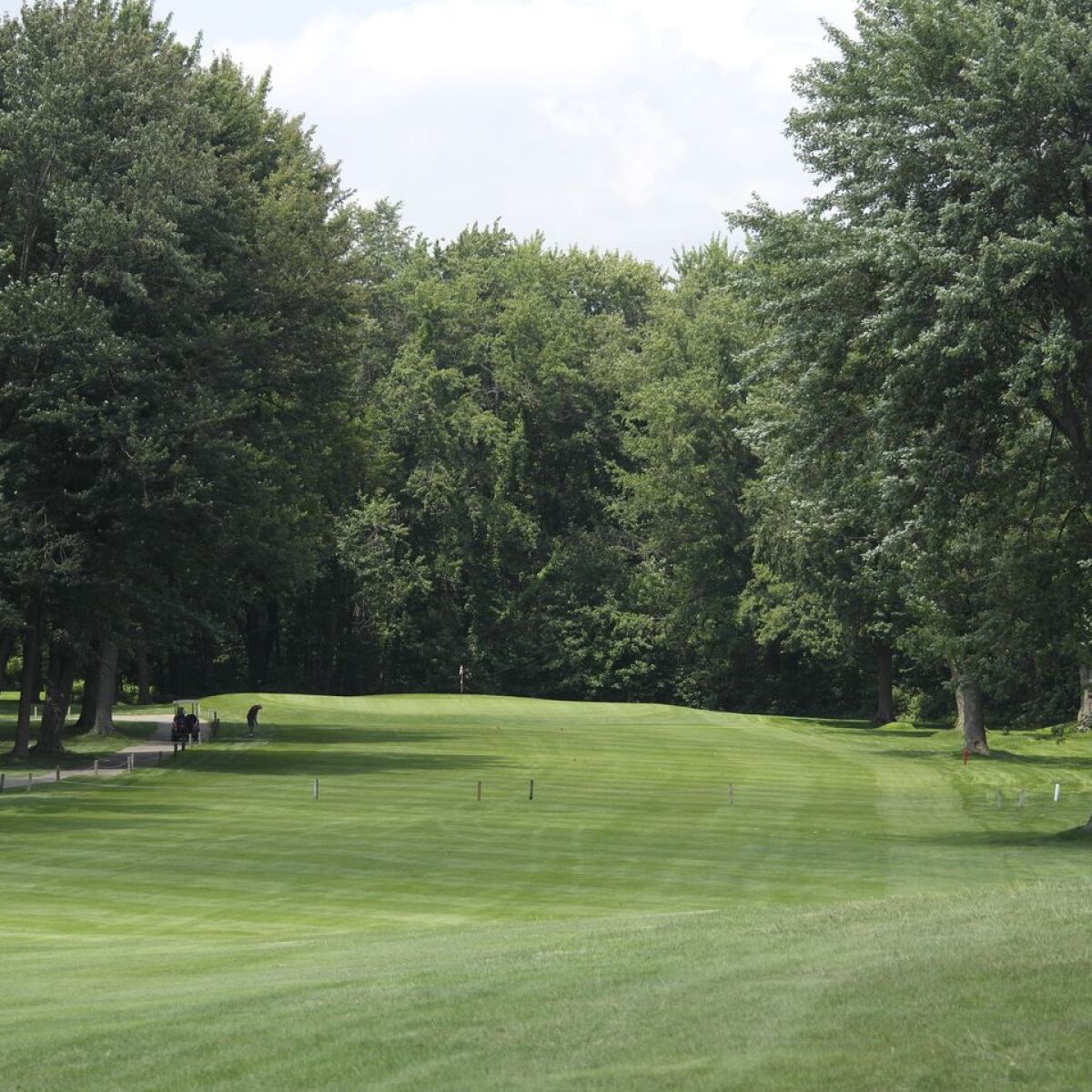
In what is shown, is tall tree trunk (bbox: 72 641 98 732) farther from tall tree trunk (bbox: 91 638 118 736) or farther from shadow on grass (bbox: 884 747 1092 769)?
shadow on grass (bbox: 884 747 1092 769)

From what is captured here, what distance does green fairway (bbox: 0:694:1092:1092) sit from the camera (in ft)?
34.0

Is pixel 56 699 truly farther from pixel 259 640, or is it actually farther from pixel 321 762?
pixel 259 640

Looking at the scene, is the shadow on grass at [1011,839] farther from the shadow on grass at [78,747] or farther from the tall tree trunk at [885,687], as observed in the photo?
the tall tree trunk at [885,687]

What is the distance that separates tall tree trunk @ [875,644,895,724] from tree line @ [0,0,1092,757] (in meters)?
0.24

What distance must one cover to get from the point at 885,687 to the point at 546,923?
60458 millimetres

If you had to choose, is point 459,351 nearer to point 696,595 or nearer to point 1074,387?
point 696,595

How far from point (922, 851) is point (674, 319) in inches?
2480

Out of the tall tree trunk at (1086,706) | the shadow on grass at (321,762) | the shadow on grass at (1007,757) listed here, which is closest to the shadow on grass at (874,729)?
the tall tree trunk at (1086,706)

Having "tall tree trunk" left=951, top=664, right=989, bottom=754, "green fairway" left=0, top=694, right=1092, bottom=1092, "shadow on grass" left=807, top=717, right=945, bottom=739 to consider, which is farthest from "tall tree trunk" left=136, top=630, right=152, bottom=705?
"tall tree trunk" left=951, top=664, right=989, bottom=754

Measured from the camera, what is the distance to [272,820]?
36281mm

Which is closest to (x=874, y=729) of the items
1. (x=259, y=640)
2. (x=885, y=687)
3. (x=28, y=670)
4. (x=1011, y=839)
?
(x=885, y=687)

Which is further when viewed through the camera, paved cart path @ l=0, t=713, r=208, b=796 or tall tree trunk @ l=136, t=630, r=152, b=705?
tall tree trunk @ l=136, t=630, r=152, b=705

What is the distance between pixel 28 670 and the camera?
49250 millimetres

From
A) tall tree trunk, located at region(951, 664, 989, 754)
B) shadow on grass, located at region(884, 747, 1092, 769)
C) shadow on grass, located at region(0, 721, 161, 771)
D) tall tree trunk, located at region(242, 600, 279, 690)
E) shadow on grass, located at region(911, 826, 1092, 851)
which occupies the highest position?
tall tree trunk, located at region(242, 600, 279, 690)
